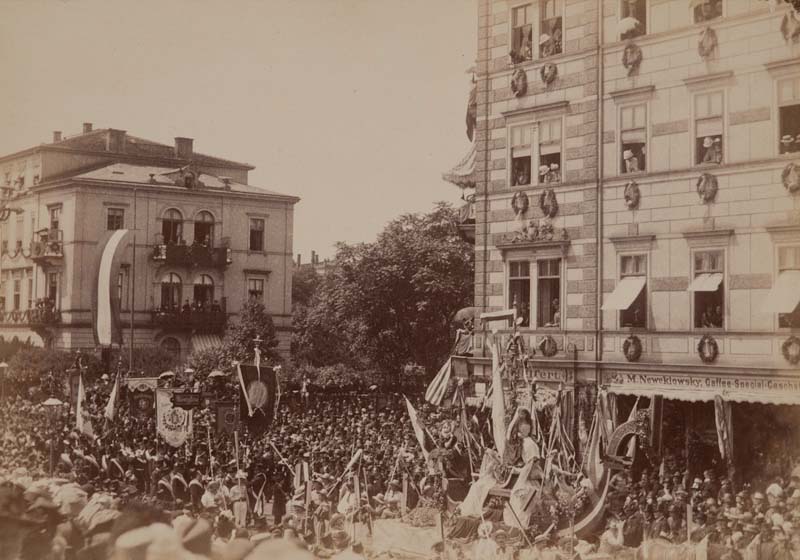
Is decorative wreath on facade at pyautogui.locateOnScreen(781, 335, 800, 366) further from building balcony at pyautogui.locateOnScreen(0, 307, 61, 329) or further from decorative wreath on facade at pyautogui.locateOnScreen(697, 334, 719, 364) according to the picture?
building balcony at pyautogui.locateOnScreen(0, 307, 61, 329)

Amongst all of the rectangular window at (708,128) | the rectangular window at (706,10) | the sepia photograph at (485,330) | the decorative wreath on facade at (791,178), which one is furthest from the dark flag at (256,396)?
the decorative wreath on facade at (791,178)

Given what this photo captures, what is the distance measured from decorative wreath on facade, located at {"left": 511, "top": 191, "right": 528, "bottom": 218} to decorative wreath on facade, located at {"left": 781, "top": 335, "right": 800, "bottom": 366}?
9.78 feet

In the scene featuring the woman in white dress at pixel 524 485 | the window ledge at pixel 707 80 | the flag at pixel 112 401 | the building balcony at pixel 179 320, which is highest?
the window ledge at pixel 707 80

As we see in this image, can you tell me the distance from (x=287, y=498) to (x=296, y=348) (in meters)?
9.11

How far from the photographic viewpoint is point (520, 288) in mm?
10289

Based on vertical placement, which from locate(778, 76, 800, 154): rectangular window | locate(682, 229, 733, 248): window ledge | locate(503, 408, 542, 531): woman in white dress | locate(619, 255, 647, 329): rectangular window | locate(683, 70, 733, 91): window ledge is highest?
locate(683, 70, 733, 91): window ledge

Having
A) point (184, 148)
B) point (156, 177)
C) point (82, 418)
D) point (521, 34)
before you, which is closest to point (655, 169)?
point (521, 34)

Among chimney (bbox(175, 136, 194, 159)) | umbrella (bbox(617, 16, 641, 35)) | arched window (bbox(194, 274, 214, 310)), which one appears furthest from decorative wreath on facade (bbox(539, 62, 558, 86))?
arched window (bbox(194, 274, 214, 310))

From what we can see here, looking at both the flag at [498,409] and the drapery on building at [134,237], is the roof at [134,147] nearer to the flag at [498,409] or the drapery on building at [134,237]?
the drapery on building at [134,237]

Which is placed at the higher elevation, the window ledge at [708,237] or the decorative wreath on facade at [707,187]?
the decorative wreath on facade at [707,187]

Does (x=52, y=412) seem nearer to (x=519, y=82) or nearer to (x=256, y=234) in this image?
(x=256, y=234)

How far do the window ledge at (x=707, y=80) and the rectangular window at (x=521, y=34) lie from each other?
77.8 inches

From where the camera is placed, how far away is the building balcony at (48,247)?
39.6 feet

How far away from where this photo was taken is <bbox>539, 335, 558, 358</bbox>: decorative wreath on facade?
967 centimetres
